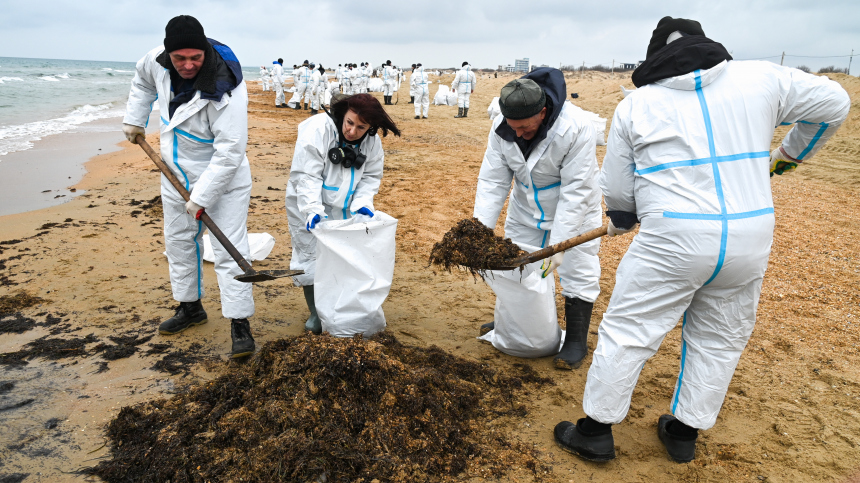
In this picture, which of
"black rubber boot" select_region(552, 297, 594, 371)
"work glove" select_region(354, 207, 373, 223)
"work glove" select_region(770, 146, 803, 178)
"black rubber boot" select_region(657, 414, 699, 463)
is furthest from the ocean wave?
"work glove" select_region(770, 146, 803, 178)

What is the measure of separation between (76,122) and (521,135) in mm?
15152

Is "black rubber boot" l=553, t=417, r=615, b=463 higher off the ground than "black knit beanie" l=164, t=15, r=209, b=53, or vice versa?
"black knit beanie" l=164, t=15, r=209, b=53

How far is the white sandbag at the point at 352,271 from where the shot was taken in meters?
2.87

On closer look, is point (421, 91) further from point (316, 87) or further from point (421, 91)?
point (316, 87)

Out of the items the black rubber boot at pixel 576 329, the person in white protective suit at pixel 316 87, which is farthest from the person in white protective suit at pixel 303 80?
the black rubber boot at pixel 576 329

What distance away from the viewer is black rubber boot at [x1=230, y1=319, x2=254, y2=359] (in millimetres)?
3012

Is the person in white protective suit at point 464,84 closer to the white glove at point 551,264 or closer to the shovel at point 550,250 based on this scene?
the white glove at point 551,264

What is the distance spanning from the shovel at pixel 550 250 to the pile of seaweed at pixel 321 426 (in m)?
0.65

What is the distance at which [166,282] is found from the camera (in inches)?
159

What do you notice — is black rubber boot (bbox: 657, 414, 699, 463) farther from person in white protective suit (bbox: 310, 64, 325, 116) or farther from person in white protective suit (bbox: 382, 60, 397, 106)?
person in white protective suit (bbox: 382, 60, 397, 106)

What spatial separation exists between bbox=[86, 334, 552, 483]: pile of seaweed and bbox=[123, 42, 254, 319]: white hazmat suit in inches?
30.7

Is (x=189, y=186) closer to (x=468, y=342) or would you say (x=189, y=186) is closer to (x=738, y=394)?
(x=468, y=342)

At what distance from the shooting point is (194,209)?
9.59 feet

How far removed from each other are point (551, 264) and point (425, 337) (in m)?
1.01
